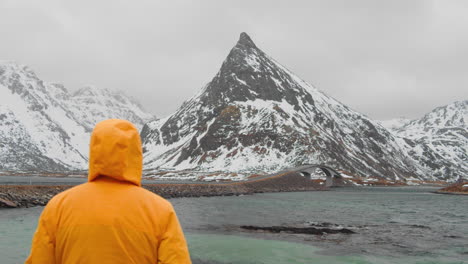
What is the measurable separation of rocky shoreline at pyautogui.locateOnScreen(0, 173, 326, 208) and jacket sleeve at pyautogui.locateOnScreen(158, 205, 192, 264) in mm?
51838

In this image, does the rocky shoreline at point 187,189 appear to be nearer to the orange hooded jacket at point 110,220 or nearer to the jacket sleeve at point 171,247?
the orange hooded jacket at point 110,220

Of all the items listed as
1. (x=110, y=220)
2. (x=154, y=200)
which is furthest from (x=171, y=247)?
(x=110, y=220)

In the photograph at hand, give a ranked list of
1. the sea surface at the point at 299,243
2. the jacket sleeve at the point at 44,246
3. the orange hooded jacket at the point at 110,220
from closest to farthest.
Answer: the orange hooded jacket at the point at 110,220
the jacket sleeve at the point at 44,246
the sea surface at the point at 299,243

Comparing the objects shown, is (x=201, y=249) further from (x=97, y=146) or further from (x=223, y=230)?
(x=97, y=146)

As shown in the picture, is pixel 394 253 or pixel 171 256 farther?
pixel 394 253

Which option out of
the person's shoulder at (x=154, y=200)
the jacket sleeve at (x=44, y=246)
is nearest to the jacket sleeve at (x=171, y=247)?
the person's shoulder at (x=154, y=200)

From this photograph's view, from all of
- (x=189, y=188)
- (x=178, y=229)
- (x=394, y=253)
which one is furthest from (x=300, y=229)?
(x=189, y=188)

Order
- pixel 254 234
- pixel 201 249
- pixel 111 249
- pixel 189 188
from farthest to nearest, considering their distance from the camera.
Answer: pixel 189 188, pixel 254 234, pixel 201 249, pixel 111 249

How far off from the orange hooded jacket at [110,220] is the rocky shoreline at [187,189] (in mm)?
51182

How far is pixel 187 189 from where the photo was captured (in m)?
88.2

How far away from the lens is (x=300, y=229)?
3684 cm

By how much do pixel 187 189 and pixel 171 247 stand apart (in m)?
85.4

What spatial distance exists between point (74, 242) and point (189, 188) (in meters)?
86.6

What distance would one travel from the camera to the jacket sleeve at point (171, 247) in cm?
427
